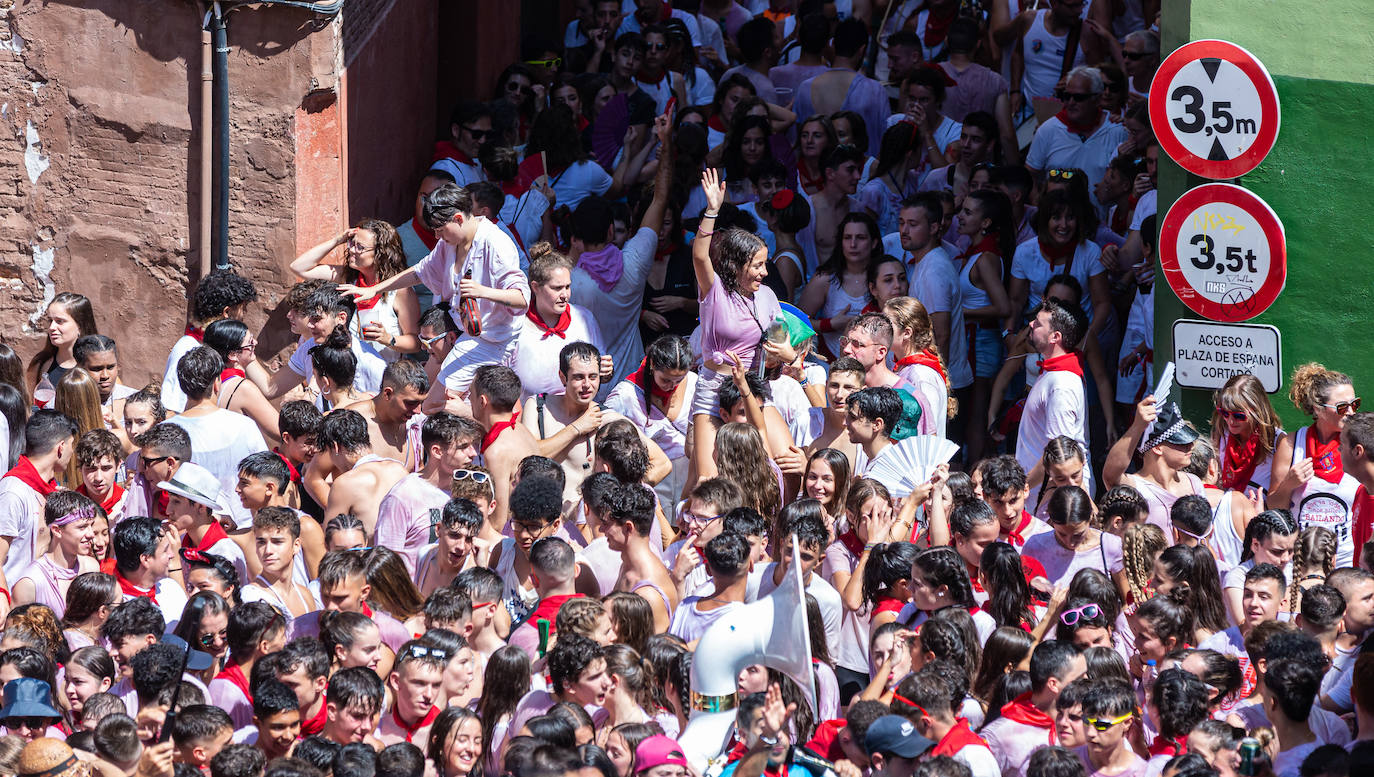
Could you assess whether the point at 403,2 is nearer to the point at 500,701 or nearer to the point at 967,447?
the point at 967,447

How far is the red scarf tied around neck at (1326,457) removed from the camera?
811 centimetres

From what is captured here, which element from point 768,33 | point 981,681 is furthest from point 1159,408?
point 768,33

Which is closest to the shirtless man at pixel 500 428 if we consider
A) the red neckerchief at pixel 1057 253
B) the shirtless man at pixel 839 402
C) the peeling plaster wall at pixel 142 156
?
the shirtless man at pixel 839 402

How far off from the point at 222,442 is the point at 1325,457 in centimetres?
523

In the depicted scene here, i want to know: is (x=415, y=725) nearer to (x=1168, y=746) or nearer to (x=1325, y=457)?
(x=1168, y=746)

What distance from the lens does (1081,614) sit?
6.61 meters

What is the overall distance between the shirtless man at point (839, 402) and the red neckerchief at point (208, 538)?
9.28 ft

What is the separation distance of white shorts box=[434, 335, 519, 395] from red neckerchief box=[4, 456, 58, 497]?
2.47 meters

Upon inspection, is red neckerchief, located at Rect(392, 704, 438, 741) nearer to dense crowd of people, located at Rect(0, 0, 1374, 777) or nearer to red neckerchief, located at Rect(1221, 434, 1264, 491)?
dense crowd of people, located at Rect(0, 0, 1374, 777)

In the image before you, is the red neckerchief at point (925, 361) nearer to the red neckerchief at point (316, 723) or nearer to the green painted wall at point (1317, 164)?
the green painted wall at point (1317, 164)

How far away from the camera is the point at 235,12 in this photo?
38.1 ft

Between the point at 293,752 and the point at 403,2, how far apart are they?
25.8 feet

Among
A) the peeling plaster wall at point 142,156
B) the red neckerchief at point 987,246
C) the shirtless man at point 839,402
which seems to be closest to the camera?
the shirtless man at point 839,402

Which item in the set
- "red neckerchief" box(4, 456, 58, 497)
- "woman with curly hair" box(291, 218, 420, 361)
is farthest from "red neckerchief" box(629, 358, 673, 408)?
"red neckerchief" box(4, 456, 58, 497)
